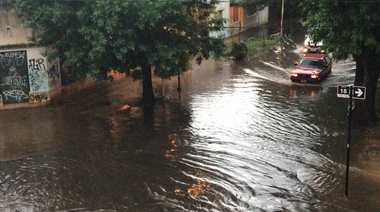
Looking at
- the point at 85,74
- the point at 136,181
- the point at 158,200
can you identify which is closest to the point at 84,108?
the point at 85,74

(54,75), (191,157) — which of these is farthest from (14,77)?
(191,157)

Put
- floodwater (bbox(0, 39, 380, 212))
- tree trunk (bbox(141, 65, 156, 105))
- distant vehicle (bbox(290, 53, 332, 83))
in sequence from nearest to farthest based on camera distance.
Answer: floodwater (bbox(0, 39, 380, 212))
tree trunk (bbox(141, 65, 156, 105))
distant vehicle (bbox(290, 53, 332, 83))

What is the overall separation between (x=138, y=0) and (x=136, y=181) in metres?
7.29

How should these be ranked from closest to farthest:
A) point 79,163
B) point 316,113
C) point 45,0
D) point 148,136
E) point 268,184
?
1. point 268,184
2. point 79,163
3. point 148,136
4. point 45,0
5. point 316,113

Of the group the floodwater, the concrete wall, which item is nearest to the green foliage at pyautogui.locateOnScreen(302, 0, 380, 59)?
the floodwater

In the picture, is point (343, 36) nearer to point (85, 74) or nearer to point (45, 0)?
point (85, 74)

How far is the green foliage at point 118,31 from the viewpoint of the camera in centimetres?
1611

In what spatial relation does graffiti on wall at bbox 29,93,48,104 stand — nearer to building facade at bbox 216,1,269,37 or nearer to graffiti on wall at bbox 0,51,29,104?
graffiti on wall at bbox 0,51,29,104

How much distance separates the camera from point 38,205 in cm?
→ 1081

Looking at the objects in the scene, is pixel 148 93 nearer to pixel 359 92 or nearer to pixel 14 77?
pixel 14 77

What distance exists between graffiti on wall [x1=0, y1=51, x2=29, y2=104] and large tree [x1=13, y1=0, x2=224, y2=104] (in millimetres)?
1565

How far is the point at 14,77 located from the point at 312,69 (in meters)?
15.6

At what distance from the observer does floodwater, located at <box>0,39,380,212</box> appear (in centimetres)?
1097

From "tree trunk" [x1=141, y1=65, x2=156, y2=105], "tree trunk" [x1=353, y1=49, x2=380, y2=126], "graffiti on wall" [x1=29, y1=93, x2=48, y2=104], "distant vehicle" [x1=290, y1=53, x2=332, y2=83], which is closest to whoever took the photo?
"tree trunk" [x1=353, y1=49, x2=380, y2=126]
